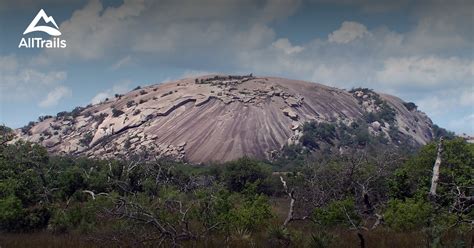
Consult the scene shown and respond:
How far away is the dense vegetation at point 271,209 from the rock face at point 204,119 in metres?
47.4

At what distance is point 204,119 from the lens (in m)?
87.3

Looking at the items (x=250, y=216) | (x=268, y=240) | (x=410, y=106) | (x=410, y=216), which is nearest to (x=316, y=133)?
(x=410, y=106)

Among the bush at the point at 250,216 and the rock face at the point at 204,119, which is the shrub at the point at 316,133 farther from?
the bush at the point at 250,216

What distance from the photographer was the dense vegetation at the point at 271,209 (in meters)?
15.1

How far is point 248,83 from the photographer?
339 ft

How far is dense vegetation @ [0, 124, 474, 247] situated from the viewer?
15078 millimetres

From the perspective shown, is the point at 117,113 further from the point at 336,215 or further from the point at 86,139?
the point at 336,215

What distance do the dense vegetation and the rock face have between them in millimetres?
47442

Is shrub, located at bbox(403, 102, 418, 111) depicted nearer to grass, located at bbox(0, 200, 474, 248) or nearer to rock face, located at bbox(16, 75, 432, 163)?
rock face, located at bbox(16, 75, 432, 163)

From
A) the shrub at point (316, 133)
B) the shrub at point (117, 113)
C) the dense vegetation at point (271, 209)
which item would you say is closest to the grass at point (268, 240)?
the dense vegetation at point (271, 209)

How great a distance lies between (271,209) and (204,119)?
2644 inches

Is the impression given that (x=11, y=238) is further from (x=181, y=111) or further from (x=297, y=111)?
(x=297, y=111)

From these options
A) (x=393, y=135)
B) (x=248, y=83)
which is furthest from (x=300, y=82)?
(x=393, y=135)

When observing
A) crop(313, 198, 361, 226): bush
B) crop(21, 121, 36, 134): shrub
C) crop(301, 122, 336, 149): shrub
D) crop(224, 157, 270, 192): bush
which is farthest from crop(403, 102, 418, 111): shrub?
crop(313, 198, 361, 226): bush
